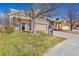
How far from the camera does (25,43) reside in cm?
247

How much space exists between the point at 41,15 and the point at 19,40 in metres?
0.39

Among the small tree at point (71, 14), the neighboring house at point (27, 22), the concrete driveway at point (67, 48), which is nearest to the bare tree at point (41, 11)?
the neighboring house at point (27, 22)

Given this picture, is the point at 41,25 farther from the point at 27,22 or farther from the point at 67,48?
the point at 67,48

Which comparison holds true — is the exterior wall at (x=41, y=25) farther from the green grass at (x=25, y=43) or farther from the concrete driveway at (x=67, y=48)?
the concrete driveway at (x=67, y=48)

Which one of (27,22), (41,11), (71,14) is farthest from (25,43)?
(71,14)

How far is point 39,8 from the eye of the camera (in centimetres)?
248

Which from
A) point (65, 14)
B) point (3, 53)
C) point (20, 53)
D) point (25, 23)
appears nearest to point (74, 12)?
point (65, 14)

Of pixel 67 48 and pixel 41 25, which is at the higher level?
pixel 41 25

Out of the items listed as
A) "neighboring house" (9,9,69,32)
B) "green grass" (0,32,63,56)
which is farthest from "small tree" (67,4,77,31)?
"green grass" (0,32,63,56)

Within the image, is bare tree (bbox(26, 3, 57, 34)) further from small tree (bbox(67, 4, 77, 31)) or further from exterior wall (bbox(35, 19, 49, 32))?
small tree (bbox(67, 4, 77, 31))

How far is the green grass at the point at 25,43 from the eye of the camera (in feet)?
8.03

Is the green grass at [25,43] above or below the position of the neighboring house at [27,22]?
below

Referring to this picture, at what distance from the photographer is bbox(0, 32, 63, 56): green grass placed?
2.45 metres

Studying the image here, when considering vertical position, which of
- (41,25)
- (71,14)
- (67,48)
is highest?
(71,14)
